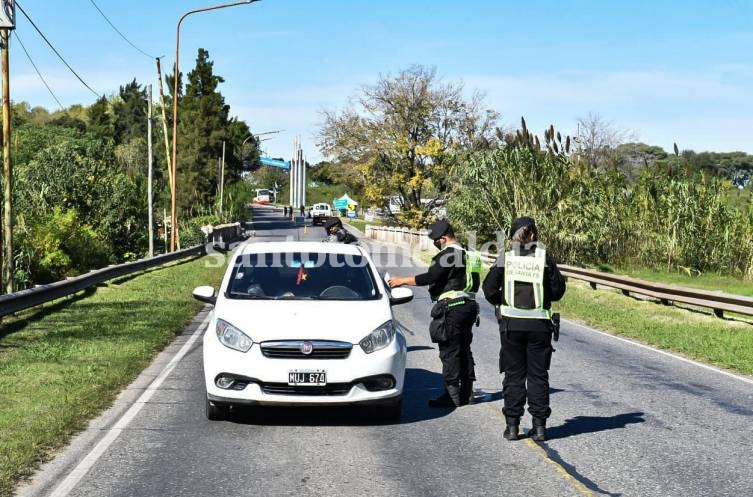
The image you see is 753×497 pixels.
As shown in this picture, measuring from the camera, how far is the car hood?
25.9 ft

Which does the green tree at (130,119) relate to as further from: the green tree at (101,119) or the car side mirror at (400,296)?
the car side mirror at (400,296)

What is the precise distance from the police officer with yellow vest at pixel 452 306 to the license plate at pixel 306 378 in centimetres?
154

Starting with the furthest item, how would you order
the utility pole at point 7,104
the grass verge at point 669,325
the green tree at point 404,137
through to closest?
the green tree at point 404,137 → the utility pole at point 7,104 → the grass verge at point 669,325

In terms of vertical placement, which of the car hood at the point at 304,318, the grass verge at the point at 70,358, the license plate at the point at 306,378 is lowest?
the grass verge at the point at 70,358

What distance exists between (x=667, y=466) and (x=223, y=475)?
3.19m

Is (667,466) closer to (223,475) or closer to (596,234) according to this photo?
(223,475)

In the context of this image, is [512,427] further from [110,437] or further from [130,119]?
[130,119]

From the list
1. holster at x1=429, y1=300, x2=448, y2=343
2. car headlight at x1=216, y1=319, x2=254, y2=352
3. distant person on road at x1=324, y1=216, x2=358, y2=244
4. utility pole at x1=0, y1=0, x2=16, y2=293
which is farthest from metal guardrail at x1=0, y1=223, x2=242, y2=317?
holster at x1=429, y1=300, x2=448, y2=343

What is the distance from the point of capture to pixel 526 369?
24.8 ft

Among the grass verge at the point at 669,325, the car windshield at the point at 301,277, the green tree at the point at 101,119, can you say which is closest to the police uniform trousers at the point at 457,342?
the car windshield at the point at 301,277

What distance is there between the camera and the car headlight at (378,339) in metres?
7.99

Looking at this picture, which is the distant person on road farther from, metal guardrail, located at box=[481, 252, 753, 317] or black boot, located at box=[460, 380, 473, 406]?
metal guardrail, located at box=[481, 252, 753, 317]

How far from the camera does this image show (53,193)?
45562 millimetres

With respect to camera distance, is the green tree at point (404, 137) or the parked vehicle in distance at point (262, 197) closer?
the green tree at point (404, 137)
